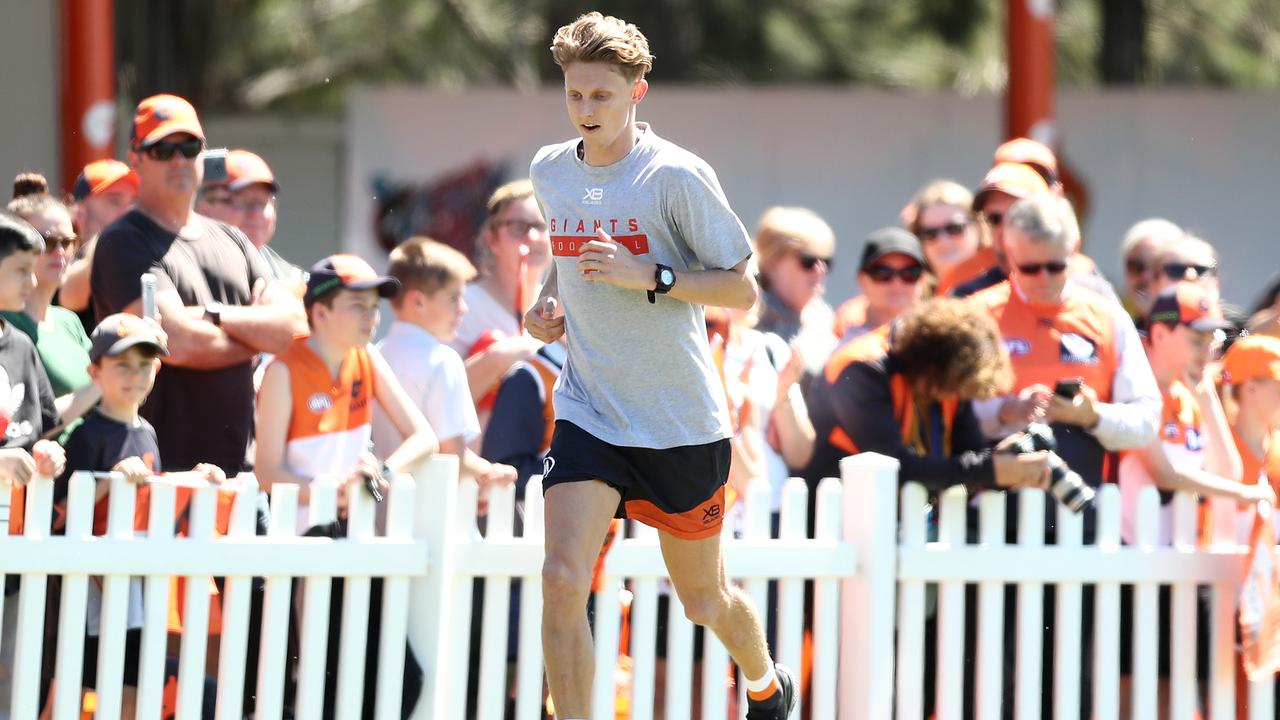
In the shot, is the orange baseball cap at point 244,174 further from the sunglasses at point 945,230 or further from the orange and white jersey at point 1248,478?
the orange and white jersey at point 1248,478

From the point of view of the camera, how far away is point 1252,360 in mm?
5332

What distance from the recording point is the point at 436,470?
15.0 ft

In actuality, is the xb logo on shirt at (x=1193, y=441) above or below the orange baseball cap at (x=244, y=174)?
below

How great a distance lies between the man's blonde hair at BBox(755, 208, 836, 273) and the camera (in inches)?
236

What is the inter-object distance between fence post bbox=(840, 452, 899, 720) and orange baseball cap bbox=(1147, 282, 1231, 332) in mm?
1310

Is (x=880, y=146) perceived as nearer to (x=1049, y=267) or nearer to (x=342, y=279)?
(x=1049, y=267)

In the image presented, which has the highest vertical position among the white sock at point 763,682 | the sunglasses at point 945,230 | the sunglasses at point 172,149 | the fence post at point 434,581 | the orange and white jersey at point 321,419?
the sunglasses at point 172,149


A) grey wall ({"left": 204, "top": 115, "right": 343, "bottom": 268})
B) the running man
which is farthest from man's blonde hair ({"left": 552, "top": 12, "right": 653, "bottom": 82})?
grey wall ({"left": 204, "top": 115, "right": 343, "bottom": 268})

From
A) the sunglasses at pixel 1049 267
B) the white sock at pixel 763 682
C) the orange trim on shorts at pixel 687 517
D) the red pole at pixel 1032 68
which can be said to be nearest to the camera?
the orange trim on shorts at pixel 687 517

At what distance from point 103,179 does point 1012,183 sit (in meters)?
3.26

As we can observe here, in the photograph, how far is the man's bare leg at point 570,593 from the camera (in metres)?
3.77

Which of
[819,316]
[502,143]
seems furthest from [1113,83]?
[819,316]

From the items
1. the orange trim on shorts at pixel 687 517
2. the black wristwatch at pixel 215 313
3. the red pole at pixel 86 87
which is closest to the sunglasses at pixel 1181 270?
the orange trim on shorts at pixel 687 517

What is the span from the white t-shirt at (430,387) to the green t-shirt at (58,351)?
0.89m
